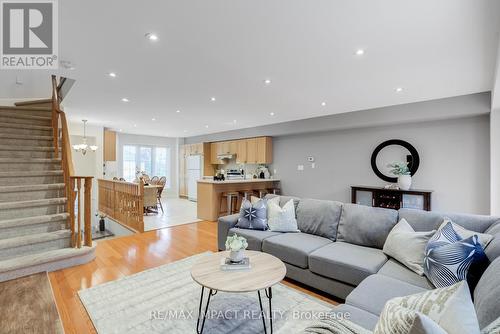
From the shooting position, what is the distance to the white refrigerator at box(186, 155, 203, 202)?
9.00 m

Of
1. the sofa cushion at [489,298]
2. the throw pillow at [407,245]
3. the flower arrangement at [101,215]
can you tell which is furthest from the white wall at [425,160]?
the flower arrangement at [101,215]

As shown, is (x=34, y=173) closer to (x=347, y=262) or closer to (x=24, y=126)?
(x=24, y=126)

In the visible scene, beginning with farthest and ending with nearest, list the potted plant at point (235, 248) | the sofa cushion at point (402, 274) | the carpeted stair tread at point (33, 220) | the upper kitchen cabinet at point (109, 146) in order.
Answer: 1. the upper kitchen cabinet at point (109, 146)
2. the carpeted stair tread at point (33, 220)
3. the potted plant at point (235, 248)
4. the sofa cushion at point (402, 274)

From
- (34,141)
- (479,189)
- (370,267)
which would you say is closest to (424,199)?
(479,189)

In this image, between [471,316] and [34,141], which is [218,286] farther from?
[34,141]

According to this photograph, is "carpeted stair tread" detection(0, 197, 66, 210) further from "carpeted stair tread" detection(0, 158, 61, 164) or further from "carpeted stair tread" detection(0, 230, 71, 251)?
"carpeted stair tread" detection(0, 158, 61, 164)

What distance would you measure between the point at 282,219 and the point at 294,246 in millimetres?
580

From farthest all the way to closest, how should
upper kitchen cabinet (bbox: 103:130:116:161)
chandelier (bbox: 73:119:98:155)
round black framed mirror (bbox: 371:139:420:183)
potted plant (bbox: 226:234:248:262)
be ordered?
upper kitchen cabinet (bbox: 103:130:116:161), chandelier (bbox: 73:119:98:155), round black framed mirror (bbox: 371:139:420:183), potted plant (bbox: 226:234:248:262)

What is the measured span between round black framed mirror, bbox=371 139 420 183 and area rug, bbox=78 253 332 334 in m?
3.75

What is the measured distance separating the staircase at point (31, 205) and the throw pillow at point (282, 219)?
100.0 inches

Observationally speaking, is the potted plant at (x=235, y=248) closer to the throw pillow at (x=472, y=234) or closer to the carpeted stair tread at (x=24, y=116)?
the throw pillow at (x=472, y=234)

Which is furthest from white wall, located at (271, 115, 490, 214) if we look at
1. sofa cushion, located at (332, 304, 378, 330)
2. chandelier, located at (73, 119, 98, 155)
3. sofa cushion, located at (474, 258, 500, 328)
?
chandelier, located at (73, 119, 98, 155)

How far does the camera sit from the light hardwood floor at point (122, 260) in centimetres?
219

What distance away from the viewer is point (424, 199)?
4.43 meters
